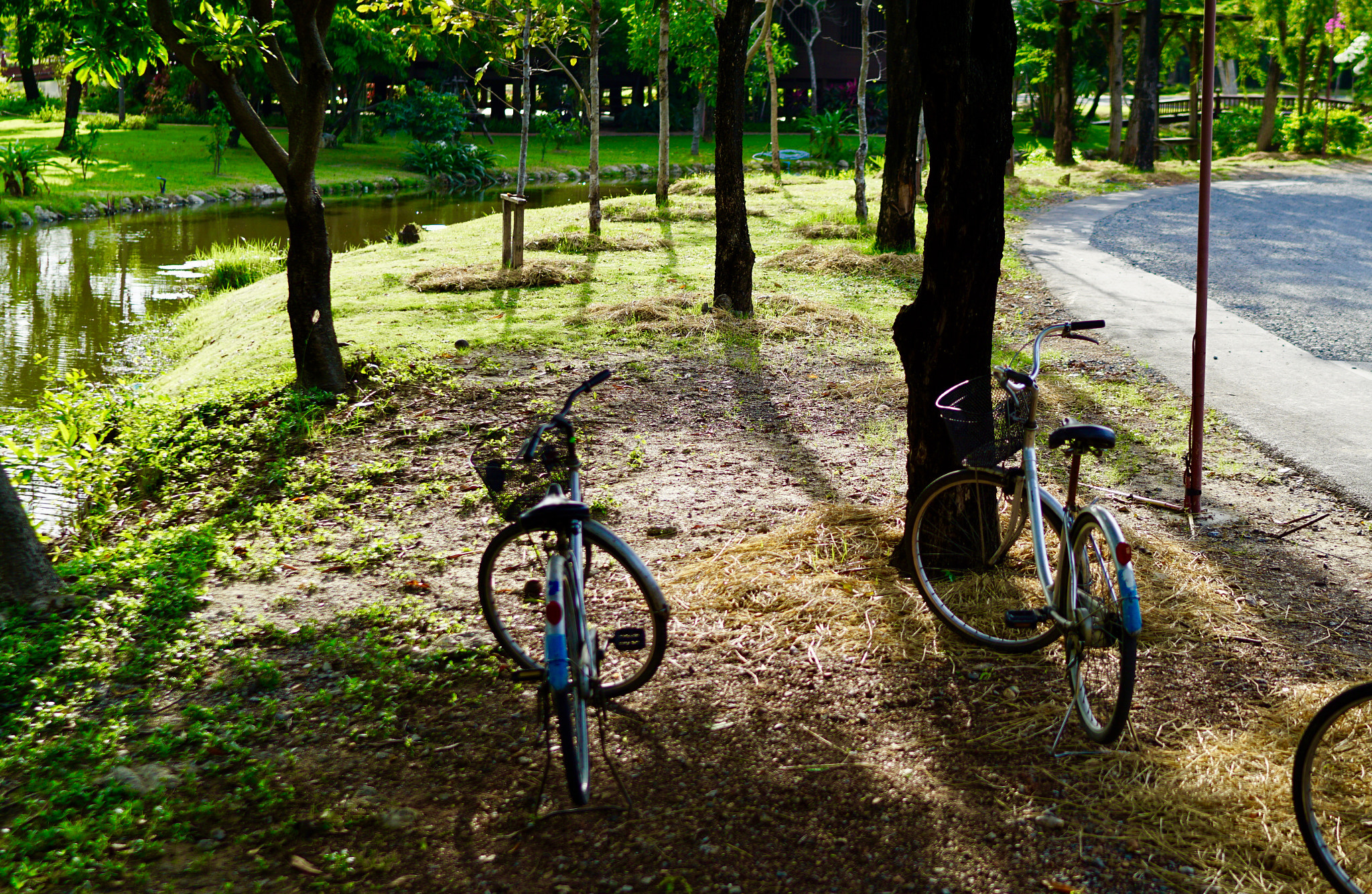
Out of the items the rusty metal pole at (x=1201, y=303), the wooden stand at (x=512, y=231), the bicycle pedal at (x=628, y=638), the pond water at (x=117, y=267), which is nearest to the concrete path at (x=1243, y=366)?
the rusty metal pole at (x=1201, y=303)

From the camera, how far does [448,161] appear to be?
36.5 metres

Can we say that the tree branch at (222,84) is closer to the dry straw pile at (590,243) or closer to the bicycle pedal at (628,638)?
the bicycle pedal at (628,638)

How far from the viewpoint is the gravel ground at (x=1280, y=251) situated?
11328 millimetres

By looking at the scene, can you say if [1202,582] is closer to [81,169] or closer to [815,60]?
[81,169]

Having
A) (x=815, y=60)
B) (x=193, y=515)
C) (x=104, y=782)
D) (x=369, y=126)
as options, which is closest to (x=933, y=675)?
(x=104, y=782)

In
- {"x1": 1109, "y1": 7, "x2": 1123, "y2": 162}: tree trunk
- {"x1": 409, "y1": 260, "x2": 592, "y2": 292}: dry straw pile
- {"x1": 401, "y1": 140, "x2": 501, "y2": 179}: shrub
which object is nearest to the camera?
{"x1": 409, "y1": 260, "x2": 592, "y2": 292}: dry straw pile

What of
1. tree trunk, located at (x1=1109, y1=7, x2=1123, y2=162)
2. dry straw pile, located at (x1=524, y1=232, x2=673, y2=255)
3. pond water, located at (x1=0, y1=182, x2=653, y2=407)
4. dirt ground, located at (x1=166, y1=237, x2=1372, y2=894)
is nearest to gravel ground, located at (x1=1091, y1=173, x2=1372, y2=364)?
dirt ground, located at (x1=166, y1=237, x2=1372, y2=894)

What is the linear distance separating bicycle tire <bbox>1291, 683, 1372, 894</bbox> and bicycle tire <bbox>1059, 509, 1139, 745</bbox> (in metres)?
0.56

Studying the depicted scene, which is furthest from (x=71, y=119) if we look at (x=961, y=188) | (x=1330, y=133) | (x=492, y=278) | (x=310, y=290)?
(x=1330, y=133)

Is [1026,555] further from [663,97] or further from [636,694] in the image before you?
[663,97]

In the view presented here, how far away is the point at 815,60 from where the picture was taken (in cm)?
5272

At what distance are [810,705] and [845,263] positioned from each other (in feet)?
36.7

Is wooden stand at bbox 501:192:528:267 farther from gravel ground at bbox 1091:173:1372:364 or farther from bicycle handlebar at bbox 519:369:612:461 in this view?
bicycle handlebar at bbox 519:369:612:461

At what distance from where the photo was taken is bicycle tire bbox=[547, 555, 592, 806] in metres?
3.41
